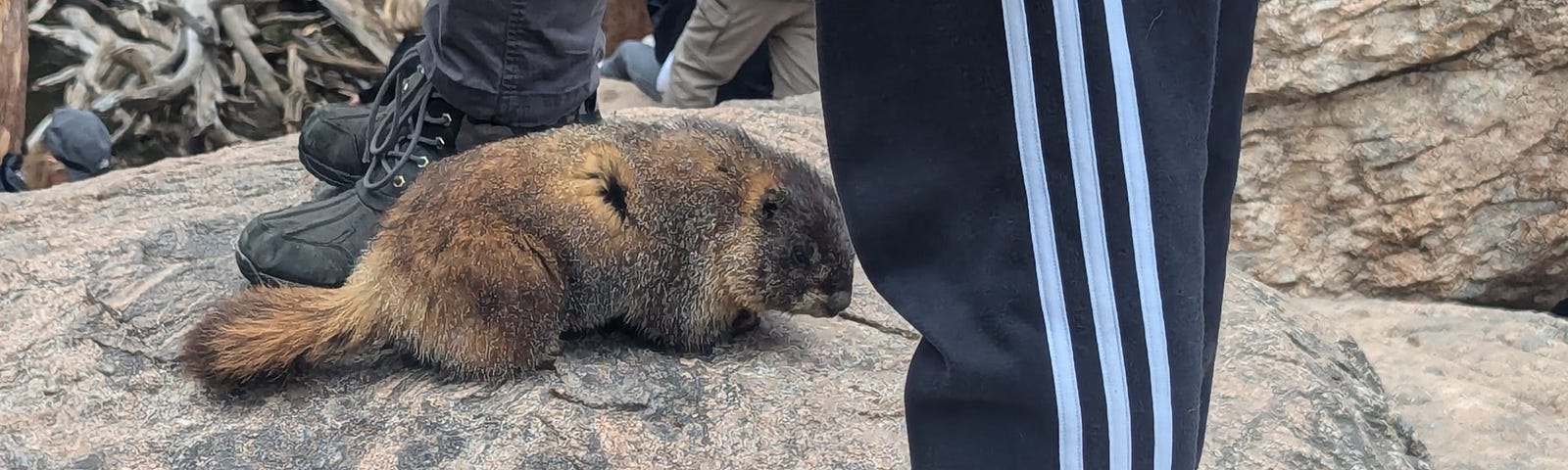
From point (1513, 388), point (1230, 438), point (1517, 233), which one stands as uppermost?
point (1230, 438)

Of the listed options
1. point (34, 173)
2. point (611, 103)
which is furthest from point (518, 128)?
point (611, 103)

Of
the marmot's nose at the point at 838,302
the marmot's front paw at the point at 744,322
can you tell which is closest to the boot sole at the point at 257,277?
the marmot's front paw at the point at 744,322

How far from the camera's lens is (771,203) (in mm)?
2537

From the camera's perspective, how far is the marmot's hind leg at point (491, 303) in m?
2.28

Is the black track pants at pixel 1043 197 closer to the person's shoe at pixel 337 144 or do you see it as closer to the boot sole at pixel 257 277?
the boot sole at pixel 257 277

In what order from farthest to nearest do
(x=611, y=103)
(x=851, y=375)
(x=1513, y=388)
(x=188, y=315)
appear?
(x=611, y=103) < (x=1513, y=388) < (x=188, y=315) < (x=851, y=375)

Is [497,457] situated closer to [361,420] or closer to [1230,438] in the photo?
[361,420]

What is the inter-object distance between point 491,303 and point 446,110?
29.9 inches

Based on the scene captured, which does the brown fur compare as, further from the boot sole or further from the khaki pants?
the boot sole

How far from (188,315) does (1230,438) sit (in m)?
2.26

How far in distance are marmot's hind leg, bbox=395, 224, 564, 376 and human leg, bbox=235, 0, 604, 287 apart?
1.46 feet

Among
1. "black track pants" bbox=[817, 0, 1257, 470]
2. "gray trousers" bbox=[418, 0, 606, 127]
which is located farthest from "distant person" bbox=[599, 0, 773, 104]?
"black track pants" bbox=[817, 0, 1257, 470]

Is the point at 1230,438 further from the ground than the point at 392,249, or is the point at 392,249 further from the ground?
the point at 392,249

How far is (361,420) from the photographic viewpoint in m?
2.36
